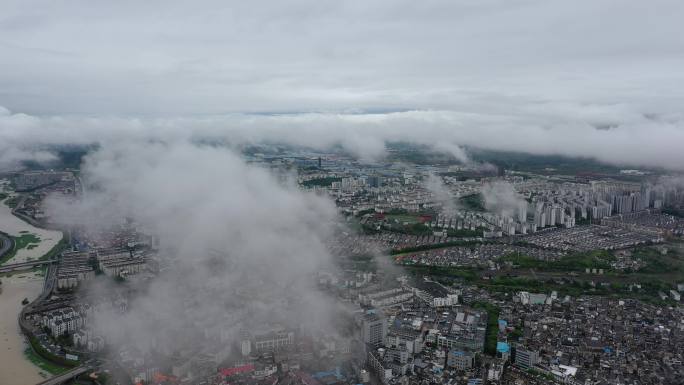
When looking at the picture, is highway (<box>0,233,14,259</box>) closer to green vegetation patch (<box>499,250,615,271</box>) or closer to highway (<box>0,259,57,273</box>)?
highway (<box>0,259,57,273</box>)

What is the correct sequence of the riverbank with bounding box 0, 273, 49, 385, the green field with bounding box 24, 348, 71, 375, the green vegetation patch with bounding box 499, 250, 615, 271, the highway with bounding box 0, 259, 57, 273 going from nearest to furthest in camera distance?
the riverbank with bounding box 0, 273, 49, 385
the green field with bounding box 24, 348, 71, 375
the highway with bounding box 0, 259, 57, 273
the green vegetation patch with bounding box 499, 250, 615, 271

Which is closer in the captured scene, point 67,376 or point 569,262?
point 67,376

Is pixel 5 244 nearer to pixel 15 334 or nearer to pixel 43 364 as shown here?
pixel 15 334

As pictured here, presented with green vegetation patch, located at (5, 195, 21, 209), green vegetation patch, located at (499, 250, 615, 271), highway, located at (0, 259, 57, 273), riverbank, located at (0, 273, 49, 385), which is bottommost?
riverbank, located at (0, 273, 49, 385)

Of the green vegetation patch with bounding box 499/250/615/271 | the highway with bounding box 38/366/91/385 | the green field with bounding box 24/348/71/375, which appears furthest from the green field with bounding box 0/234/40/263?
the green vegetation patch with bounding box 499/250/615/271

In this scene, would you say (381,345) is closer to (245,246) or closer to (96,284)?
(245,246)

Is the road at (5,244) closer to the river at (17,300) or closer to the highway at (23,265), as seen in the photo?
the river at (17,300)

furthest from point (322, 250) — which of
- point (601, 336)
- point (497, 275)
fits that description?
point (601, 336)

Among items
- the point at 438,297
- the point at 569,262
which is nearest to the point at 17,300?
the point at 438,297
